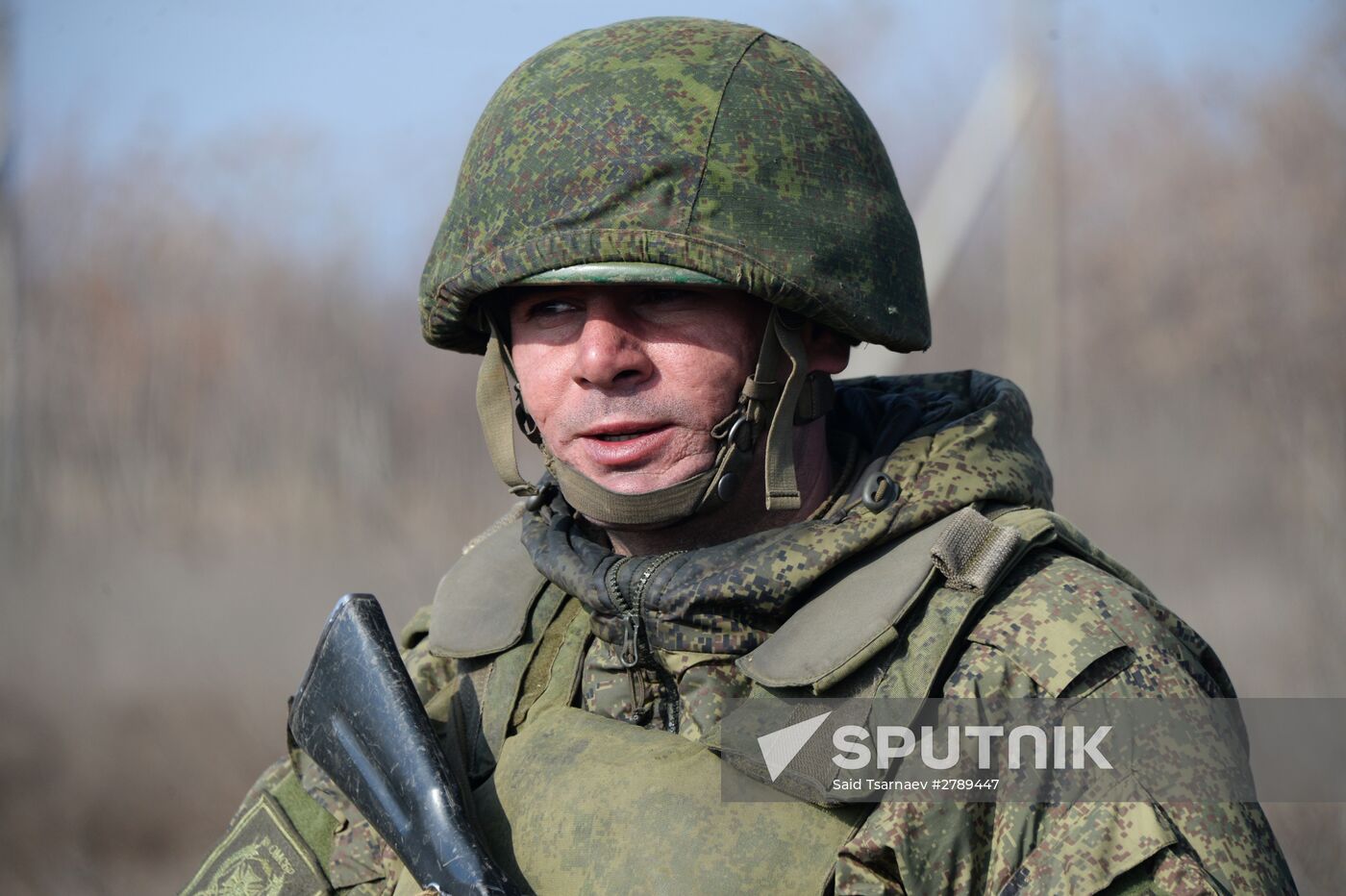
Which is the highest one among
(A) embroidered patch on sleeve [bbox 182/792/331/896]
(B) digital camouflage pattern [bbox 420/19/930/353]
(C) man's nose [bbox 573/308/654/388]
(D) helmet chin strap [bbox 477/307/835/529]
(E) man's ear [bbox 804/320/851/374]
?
(B) digital camouflage pattern [bbox 420/19/930/353]

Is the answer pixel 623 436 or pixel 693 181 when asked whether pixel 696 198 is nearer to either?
pixel 693 181

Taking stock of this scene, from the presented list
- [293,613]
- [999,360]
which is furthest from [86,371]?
[999,360]

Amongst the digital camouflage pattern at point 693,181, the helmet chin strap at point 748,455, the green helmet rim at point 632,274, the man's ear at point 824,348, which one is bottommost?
the helmet chin strap at point 748,455

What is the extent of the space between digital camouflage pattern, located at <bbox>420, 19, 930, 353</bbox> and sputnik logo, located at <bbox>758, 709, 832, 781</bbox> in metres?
0.70

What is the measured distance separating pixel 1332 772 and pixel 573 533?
3.33 meters

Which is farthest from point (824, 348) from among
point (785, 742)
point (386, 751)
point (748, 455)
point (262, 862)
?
point (262, 862)

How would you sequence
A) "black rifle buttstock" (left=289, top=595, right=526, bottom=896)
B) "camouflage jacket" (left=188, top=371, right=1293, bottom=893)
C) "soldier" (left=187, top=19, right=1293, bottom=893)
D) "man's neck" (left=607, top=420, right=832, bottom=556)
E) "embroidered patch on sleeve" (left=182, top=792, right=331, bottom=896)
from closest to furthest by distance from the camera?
"camouflage jacket" (left=188, top=371, right=1293, bottom=893) < "soldier" (left=187, top=19, right=1293, bottom=893) < "black rifle buttstock" (left=289, top=595, right=526, bottom=896) < "man's neck" (left=607, top=420, right=832, bottom=556) < "embroidered patch on sleeve" (left=182, top=792, right=331, bottom=896)

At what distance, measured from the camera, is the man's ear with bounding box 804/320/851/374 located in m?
2.84

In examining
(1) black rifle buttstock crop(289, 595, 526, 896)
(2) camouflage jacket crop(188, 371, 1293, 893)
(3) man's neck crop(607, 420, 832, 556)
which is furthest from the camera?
(3) man's neck crop(607, 420, 832, 556)

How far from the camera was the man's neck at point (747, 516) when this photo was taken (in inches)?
111

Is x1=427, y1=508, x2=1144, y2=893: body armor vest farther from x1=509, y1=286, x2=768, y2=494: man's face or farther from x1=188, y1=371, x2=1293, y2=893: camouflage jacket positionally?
x1=509, y1=286, x2=768, y2=494: man's face
